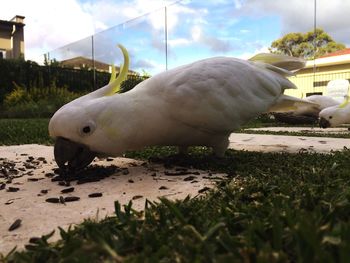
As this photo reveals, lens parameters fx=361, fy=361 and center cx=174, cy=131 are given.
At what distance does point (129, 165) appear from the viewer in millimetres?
2582

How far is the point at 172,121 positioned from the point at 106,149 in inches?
17.4

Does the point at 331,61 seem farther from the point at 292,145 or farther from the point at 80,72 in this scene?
the point at 292,145

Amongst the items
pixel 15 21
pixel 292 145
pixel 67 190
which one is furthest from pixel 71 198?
pixel 15 21

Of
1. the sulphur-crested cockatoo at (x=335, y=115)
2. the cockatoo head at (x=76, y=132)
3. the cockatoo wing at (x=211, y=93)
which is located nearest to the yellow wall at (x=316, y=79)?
the sulphur-crested cockatoo at (x=335, y=115)

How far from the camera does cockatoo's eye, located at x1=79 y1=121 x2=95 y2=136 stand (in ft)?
6.74

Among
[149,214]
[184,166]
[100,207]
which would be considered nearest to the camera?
[149,214]

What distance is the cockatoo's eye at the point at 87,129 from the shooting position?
2055 millimetres

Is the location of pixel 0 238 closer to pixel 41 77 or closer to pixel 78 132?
pixel 78 132

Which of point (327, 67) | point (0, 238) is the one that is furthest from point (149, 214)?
point (327, 67)

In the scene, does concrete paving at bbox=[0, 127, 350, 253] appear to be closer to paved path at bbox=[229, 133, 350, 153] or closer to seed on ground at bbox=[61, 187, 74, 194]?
seed on ground at bbox=[61, 187, 74, 194]

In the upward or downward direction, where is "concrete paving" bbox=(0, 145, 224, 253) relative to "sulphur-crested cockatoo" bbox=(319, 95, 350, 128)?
downward

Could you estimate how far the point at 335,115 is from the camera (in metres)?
6.44

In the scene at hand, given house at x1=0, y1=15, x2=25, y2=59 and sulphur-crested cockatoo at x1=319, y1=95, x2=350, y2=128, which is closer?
sulphur-crested cockatoo at x1=319, y1=95, x2=350, y2=128

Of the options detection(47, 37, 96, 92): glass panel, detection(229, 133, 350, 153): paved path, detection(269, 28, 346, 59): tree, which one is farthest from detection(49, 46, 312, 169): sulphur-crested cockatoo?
detection(269, 28, 346, 59): tree
